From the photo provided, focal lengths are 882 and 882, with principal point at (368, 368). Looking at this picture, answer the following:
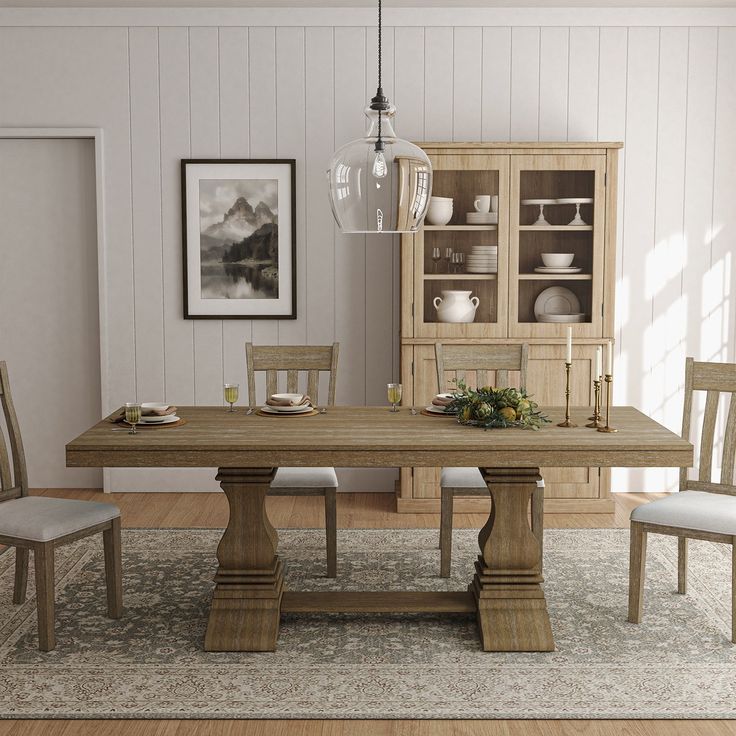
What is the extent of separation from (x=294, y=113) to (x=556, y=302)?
176 centimetres

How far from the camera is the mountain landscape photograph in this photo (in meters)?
4.89

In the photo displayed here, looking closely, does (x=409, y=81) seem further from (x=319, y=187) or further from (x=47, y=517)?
(x=47, y=517)

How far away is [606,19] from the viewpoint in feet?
15.6

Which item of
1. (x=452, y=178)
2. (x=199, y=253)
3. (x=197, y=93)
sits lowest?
(x=199, y=253)

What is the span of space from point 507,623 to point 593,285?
2147 millimetres

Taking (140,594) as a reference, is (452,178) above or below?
above

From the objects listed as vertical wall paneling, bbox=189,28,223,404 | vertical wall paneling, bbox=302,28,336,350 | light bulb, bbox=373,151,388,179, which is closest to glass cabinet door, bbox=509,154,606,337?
vertical wall paneling, bbox=302,28,336,350

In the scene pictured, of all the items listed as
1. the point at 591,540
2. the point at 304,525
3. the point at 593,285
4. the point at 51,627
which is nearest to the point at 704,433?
the point at 591,540

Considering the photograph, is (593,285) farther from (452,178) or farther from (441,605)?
(441,605)

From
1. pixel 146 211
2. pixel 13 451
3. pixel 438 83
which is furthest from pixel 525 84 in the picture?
pixel 13 451

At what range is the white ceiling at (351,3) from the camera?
4.66 metres

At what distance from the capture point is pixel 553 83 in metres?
4.82

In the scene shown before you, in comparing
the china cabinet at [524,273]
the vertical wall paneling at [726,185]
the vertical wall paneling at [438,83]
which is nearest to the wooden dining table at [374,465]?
the china cabinet at [524,273]

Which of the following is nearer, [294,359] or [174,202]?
[294,359]
